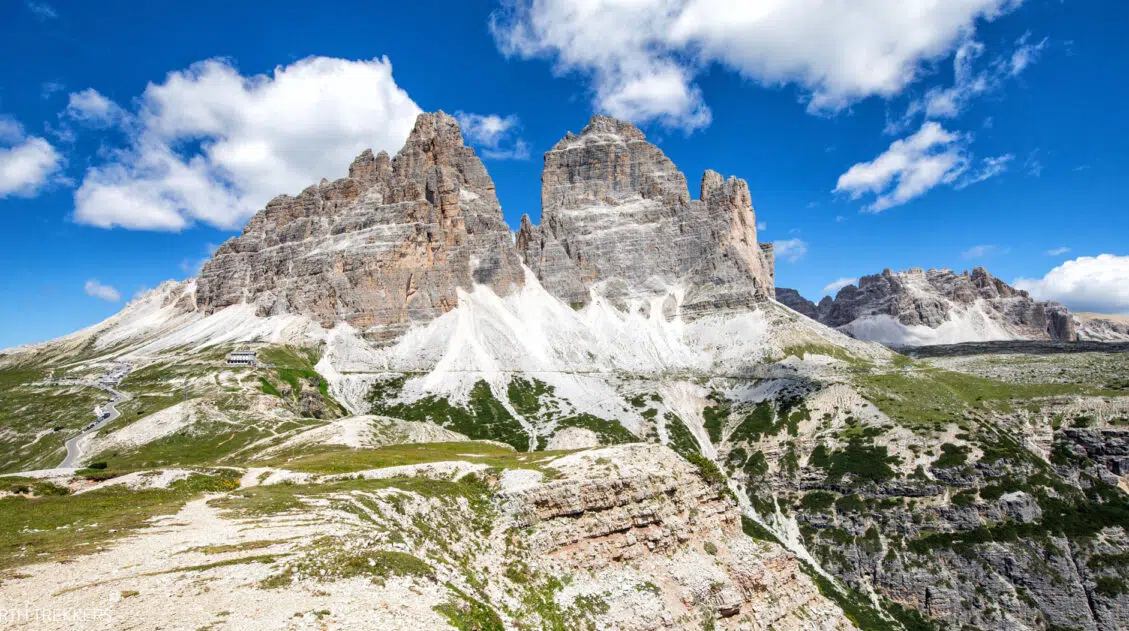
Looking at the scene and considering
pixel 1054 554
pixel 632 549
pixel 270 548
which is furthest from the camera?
pixel 1054 554

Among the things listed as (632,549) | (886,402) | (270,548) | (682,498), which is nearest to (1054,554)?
(886,402)

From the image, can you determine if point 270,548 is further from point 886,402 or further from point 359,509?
point 886,402

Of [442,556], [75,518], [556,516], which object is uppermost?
[75,518]

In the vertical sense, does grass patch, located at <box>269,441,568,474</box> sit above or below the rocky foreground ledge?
above

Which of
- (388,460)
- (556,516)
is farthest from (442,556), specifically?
(388,460)

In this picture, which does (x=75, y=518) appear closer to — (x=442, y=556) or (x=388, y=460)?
(x=442, y=556)

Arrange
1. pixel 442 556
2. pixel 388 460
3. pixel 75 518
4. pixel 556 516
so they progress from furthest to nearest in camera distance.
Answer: pixel 388 460, pixel 556 516, pixel 442 556, pixel 75 518

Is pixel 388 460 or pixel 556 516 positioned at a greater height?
pixel 388 460

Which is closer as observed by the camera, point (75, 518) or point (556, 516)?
point (75, 518)

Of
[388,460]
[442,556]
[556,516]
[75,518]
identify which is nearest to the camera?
[75,518]

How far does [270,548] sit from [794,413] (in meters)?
187

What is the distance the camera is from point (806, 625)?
63.6m

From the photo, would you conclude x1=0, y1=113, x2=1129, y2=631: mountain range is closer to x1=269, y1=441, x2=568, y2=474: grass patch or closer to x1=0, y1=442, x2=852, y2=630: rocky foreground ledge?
x1=0, y1=442, x2=852, y2=630: rocky foreground ledge

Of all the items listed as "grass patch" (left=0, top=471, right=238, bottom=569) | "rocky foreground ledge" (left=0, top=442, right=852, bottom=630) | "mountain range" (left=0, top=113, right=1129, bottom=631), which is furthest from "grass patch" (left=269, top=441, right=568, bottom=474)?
"grass patch" (left=0, top=471, right=238, bottom=569)
